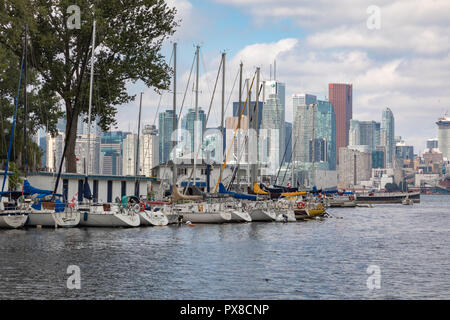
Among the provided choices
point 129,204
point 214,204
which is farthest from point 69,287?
point 214,204

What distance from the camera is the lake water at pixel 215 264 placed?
31.0 metres

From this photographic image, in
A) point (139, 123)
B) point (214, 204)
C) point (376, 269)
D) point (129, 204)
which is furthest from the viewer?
point (139, 123)

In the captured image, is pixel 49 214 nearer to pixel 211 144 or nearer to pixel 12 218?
pixel 12 218

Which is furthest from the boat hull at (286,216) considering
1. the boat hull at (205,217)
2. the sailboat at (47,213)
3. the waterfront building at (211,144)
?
the sailboat at (47,213)

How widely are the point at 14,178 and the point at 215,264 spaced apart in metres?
32.8

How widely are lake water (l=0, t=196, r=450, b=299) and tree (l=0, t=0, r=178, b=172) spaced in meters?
18.2

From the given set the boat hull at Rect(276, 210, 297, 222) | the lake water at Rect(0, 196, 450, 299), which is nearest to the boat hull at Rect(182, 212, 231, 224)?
the lake water at Rect(0, 196, 450, 299)

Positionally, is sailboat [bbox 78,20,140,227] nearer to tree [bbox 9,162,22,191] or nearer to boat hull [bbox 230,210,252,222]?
tree [bbox 9,162,22,191]

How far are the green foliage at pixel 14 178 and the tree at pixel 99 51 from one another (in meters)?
6.68

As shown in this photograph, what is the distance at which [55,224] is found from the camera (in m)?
58.0

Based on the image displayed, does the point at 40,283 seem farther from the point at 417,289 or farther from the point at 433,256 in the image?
the point at 433,256

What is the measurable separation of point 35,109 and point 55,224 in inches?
1330

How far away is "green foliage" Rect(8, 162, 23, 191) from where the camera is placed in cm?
6569

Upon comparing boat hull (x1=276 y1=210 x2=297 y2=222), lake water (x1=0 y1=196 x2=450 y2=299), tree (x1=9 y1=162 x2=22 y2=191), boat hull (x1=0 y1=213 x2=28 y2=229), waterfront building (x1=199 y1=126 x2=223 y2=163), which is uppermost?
waterfront building (x1=199 y1=126 x2=223 y2=163)
